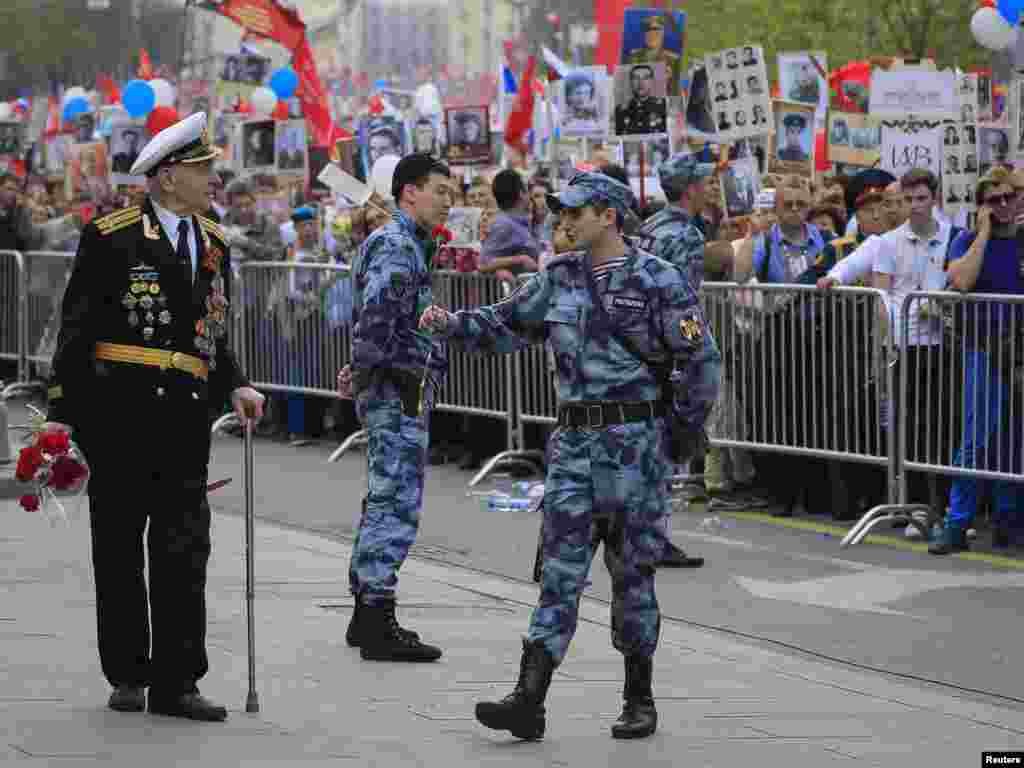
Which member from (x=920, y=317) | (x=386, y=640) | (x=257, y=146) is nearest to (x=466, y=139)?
(x=257, y=146)

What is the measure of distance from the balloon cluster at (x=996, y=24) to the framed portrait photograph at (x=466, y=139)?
4482mm

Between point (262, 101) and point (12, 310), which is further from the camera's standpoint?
point (262, 101)

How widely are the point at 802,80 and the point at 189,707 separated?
12556 mm

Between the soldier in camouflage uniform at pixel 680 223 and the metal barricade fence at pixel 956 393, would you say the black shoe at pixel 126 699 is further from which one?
the metal barricade fence at pixel 956 393

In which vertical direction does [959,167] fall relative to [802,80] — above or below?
below

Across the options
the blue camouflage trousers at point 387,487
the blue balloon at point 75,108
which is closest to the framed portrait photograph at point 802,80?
the blue camouflage trousers at point 387,487

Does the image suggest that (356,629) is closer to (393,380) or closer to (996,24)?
(393,380)

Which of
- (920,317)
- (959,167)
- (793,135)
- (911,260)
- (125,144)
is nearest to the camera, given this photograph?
(920,317)

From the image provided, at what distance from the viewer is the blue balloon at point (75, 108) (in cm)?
3216

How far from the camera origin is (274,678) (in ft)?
27.3

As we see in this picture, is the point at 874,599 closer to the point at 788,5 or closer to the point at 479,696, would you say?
the point at 479,696

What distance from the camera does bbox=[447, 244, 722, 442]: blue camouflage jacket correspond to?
7473mm

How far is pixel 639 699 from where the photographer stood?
7.53 metres

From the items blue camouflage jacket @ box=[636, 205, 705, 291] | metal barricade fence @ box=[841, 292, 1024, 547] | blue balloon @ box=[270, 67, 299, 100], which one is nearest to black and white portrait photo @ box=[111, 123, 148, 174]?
blue balloon @ box=[270, 67, 299, 100]
